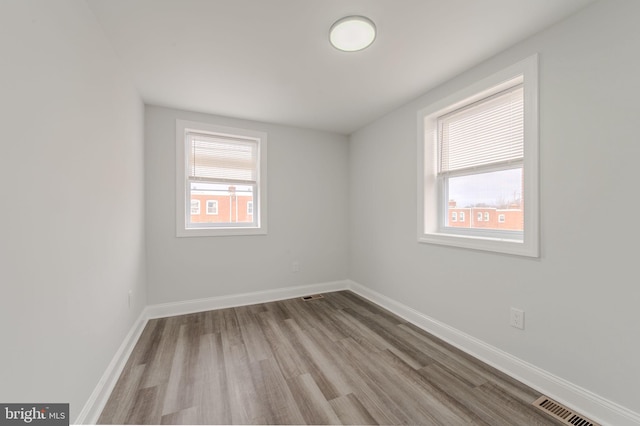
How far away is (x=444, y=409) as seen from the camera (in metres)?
1.52

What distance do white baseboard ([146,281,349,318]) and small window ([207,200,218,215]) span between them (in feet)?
3.54

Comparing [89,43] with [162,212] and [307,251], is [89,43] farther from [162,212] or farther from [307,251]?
[307,251]

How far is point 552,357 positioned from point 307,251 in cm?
271

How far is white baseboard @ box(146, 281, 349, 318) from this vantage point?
9.52 ft

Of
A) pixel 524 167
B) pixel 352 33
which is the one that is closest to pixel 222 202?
pixel 352 33

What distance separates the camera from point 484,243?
203cm

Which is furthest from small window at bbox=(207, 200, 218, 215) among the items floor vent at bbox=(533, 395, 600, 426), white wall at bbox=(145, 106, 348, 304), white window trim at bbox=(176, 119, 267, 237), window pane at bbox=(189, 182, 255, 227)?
floor vent at bbox=(533, 395, 600, 426)

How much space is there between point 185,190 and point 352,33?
248 cm

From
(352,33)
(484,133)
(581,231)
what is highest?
(352,33)

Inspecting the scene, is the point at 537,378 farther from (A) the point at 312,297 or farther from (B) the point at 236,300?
(B) the point at 236,300

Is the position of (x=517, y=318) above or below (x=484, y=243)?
below

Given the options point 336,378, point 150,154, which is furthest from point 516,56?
point 150,154

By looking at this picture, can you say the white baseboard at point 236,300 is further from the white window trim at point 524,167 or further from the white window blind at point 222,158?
the white window trim at point 524,167

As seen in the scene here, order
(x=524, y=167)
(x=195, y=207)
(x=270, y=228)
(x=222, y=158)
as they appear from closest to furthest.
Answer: (x=524, y=167) → (x=195, y=207) → (x=222, y=158) → (x=270, y=228)
